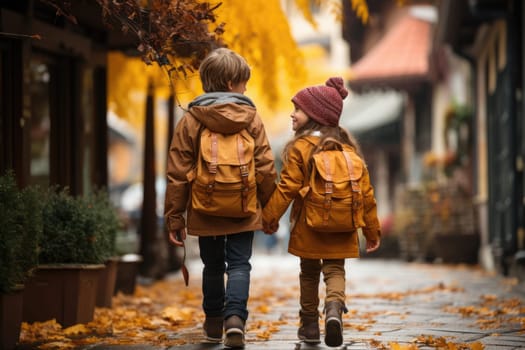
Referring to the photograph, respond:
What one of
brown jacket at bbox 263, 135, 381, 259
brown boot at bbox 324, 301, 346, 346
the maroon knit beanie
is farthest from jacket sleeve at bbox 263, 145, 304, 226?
brown boot at bbox 324, 301, 346, 346

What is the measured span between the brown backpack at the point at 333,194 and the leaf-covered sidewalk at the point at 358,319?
65 centimetres

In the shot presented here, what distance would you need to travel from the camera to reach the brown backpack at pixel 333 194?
5.61 meters

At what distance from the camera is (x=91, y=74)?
9805mm

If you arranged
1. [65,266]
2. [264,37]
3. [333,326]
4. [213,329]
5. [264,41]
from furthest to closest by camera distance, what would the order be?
[264,41]
[264,37]
[65,266]
[213,329]
[333,326]

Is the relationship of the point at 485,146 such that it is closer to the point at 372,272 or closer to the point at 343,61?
the point at 372,272

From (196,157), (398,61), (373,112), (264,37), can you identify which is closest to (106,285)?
(196,157)

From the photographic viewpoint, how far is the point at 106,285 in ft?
26.5

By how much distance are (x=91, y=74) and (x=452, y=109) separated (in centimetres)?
799

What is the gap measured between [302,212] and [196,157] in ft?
2.12

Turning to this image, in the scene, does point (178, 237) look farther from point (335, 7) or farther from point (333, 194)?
point (335, 7)

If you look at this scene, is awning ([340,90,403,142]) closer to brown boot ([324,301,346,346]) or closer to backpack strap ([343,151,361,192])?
backpack strap ([343,151,361,192])

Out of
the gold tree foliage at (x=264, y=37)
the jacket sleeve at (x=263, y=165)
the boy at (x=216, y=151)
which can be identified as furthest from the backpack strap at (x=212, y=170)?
the gold tree foliage at (x=264, y=37)

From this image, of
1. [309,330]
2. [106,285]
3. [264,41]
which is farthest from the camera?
[264,41]

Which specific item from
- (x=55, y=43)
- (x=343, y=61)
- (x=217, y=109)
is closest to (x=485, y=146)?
(x=55, y=43)
